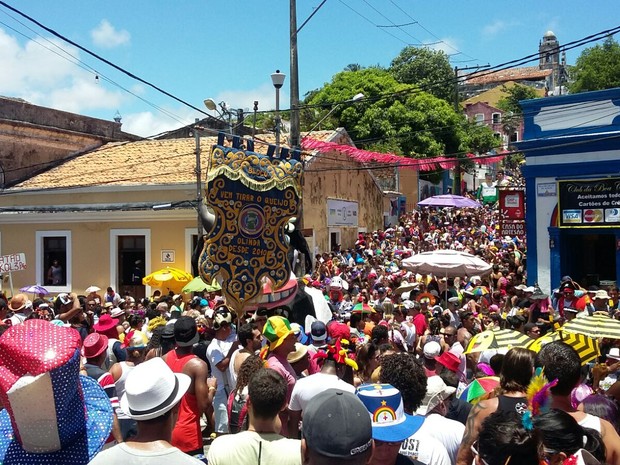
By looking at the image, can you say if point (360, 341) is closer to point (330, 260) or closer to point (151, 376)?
point (151, 376)

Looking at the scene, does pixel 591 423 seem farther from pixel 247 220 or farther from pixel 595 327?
pixel 247 220

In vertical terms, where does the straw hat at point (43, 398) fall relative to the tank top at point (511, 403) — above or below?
above

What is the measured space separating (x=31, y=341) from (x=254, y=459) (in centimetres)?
144

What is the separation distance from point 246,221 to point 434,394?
5.30 m

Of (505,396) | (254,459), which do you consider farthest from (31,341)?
(505,396)

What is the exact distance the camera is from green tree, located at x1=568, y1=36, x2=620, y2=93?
5644 cm

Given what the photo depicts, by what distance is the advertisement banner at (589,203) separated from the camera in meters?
18.4

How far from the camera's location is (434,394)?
16.7 feet

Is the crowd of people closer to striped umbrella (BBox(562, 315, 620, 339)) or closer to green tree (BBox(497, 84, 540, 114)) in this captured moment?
striped umbrella (BBox(562, 315, 620, 339))

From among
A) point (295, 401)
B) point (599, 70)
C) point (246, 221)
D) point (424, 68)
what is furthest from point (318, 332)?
point (599, 70)

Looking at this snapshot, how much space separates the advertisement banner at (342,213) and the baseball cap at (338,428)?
23.5 meters

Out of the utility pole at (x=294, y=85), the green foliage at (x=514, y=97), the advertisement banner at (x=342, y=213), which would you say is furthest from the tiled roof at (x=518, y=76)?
the utility pole at (x=294, y=85)

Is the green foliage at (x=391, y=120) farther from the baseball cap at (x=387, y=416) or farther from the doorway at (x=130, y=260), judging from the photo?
the baseball cap at (x=387, y=416)

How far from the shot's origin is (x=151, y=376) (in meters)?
3.55
